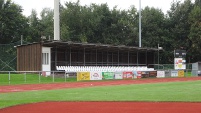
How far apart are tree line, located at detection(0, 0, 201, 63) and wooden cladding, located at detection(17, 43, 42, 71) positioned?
72.4 feet

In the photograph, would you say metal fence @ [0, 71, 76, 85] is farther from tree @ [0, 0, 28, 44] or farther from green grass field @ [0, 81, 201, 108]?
tree @ [0, 0, 28, 44]

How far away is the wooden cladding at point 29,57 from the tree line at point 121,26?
72.4ft

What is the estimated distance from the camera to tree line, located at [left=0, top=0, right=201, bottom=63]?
71.2 meters

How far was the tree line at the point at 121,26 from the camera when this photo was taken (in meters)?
71.2

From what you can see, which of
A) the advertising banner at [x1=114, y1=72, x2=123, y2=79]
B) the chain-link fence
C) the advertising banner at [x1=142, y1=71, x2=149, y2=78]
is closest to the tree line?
the chain-link fence

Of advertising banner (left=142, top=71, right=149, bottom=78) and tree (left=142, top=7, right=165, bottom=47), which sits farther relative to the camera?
tree (left=142, top=7, right=165, bottom=47)

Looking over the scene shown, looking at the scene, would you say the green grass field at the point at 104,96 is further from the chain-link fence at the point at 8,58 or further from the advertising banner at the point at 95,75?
the chain-link fence at the point at 8,58

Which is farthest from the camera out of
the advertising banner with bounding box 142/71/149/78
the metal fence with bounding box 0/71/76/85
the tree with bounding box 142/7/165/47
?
the tree with bounding box 142/7/165/47

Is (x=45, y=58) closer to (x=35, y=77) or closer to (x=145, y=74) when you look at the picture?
(x=35, y=77)

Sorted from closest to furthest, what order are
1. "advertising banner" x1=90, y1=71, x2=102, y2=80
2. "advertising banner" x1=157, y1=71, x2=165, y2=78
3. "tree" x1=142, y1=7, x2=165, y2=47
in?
"advertising banner" x1=90, y1=71, x2=102, y2=80 → "advertising banner" x1=157, y1=71, x2=165, y2=78 → "tree" x1=142, y1=7, x2=165, y2=47

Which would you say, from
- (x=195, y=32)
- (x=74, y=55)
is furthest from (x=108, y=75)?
(x=195, y=32)

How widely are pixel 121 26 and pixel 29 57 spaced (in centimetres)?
3783

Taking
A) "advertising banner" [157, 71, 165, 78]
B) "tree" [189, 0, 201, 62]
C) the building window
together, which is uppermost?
"tree" [189, 0, 201, 62]

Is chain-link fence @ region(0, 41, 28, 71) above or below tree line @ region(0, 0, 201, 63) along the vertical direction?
below
